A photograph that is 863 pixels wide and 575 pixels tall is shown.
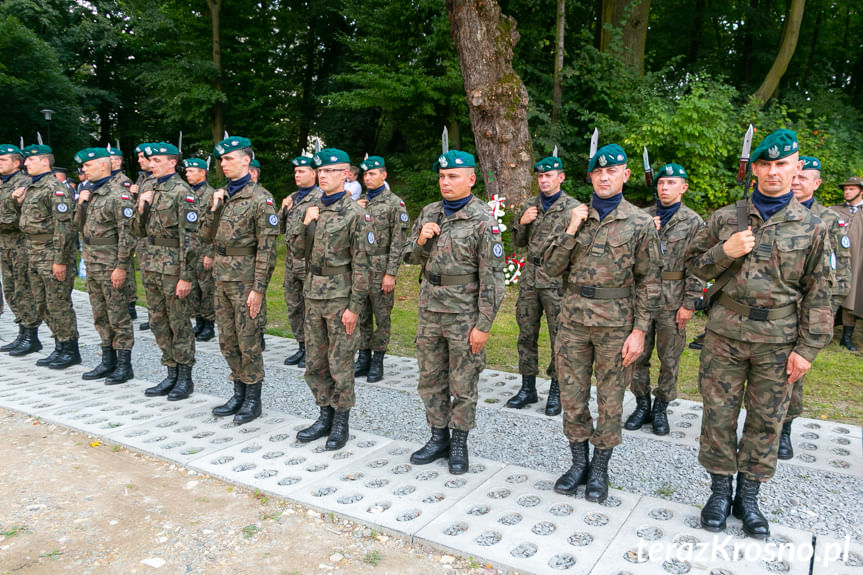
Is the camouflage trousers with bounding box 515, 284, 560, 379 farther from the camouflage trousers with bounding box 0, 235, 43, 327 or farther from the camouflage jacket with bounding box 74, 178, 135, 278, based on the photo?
the camouflage trousers with bounding box 0, 235, 43, 327

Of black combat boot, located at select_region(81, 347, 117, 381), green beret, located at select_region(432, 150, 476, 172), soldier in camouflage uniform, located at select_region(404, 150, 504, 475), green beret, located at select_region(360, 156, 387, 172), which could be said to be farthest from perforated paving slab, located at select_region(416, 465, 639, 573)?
black combat boot, located at select_region(81, 347, 117, 381)

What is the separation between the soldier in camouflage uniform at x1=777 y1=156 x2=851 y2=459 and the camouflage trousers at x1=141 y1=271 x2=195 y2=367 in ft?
17.3

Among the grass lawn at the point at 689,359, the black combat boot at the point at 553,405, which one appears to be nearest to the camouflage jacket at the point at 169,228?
the grass lawn at the point at 689,359

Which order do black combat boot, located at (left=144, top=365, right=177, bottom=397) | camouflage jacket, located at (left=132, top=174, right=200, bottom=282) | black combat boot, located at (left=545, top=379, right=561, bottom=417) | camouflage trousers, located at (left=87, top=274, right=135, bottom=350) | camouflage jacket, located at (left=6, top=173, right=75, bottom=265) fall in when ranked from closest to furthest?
black combat boot, located at (left=545, top=379, right=561, bottom=417) → camouflage jacket, located at (left=132, top=174, right=200, bottom=282) → black combat boot, located at (left=144, top=365, right=177, bottom=397) → camouflage trousers, located at (left=87, top=274, right=135, bottom=350) → camouflage jacket, located at (left=6, top=173, right=75, bottom=265)

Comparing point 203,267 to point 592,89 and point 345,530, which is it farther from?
point 592,89

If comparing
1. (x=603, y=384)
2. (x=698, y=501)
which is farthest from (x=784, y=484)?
(x=603, y=384)

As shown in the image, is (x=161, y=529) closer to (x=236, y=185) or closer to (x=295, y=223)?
(x=295, y=223)

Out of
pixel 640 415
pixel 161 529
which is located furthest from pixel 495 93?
pixel 161 529

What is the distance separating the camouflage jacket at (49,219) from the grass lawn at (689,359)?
309 cm

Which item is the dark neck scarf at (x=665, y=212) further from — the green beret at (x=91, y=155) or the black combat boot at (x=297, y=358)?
the green beret at (x=91, y=155)

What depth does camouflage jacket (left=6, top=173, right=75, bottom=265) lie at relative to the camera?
693 centimetres

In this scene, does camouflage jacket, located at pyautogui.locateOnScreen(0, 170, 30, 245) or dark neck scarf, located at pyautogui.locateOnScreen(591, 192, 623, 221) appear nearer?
dark neck scarf, located at pyautogui.locateOnScreen(591, 192, 623, 221)

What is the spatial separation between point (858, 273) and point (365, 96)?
33.9 ft

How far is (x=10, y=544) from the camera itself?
11.6 feet
